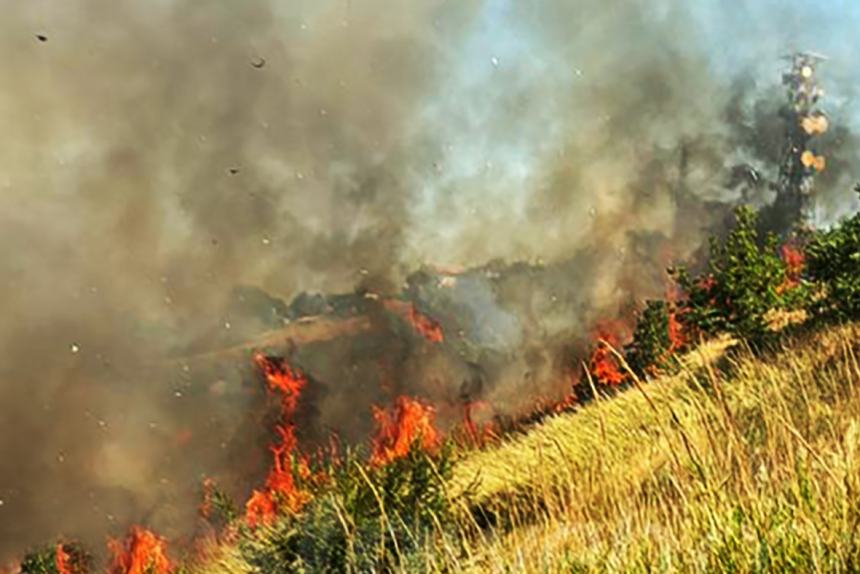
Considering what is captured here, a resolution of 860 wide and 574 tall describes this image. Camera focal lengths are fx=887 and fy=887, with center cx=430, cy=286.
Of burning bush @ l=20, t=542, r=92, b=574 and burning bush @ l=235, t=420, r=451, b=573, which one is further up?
burning bush @ l=20, t=542, r=92, b=574

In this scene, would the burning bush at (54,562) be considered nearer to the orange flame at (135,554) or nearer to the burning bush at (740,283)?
the orange flame at (135,554)

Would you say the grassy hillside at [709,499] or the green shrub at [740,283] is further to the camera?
the green shrub at [740,283]

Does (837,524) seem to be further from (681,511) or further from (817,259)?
(817,259)

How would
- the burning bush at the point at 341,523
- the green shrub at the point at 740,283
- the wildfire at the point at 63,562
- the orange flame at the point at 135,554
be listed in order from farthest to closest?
1. the orange flame at the point at 135,554
2. the wildfire at the point at 63,562
3. the green shrub at the point at 740,283
4. the burning bush at the point at 341,523

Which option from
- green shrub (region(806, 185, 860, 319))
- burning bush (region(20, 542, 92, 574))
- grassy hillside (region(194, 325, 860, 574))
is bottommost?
Answer: grassy hillside (region(194, 325, 860, 574))

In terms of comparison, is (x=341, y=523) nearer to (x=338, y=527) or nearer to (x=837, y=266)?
(x=338, y=527)

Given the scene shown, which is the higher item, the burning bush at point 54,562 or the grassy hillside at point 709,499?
the burning bush at point 54,562

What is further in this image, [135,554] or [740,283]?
[135,554]

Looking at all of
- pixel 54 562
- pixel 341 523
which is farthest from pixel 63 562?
pixel 341 523

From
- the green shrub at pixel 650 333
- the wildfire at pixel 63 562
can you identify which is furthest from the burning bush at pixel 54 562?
the green shrub at pixel 650 333

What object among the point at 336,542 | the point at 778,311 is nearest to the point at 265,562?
the point at 336,542

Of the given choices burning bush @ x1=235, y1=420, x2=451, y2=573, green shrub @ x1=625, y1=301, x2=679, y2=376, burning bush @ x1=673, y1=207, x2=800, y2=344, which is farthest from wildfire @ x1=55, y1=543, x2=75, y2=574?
burning bush @ x1=235, y1=420, x2=451, y2=573

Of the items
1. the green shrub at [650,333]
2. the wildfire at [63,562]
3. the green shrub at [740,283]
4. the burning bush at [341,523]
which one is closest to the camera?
the burning bush at [341,523]

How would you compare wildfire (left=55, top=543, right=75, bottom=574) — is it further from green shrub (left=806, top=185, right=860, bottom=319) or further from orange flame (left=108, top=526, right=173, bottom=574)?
green shrub (left=806, top=185, right=860, bottom=319)
